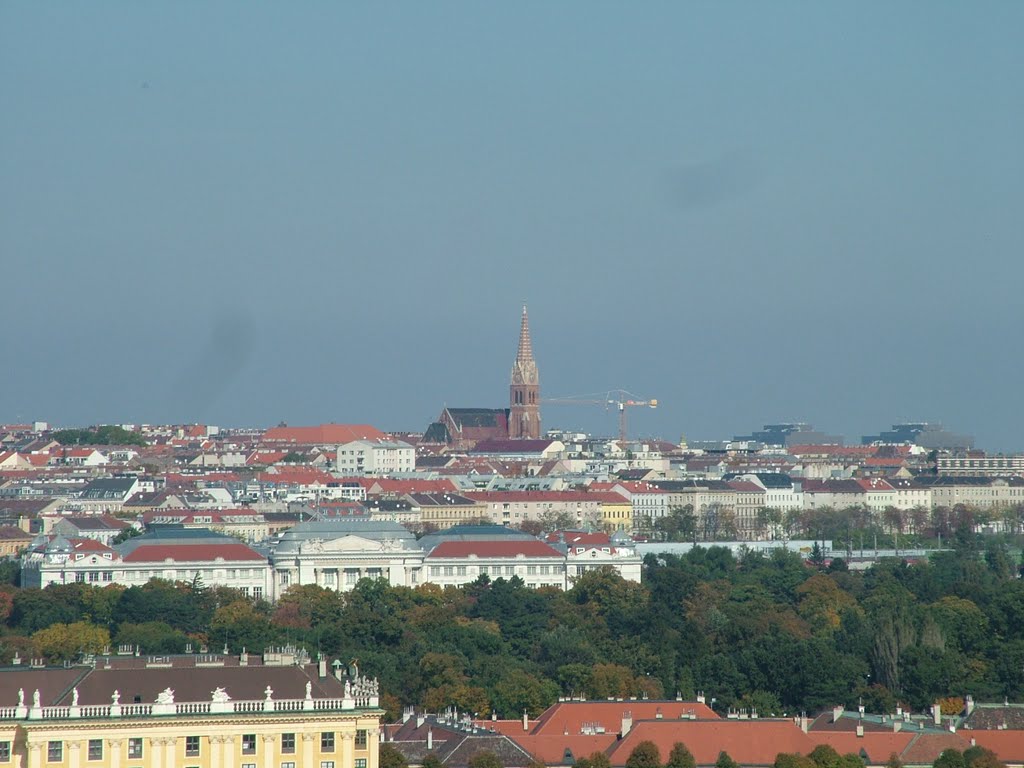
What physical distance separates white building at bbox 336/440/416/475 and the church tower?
27.4 metres

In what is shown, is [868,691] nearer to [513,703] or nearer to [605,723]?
[513,703]

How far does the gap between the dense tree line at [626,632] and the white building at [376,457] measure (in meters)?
69.5

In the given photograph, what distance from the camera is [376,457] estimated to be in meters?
167

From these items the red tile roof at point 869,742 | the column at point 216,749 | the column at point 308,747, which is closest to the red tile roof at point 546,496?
the red tile roof at point 869,742

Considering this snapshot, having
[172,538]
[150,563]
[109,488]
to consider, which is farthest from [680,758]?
[109,488]

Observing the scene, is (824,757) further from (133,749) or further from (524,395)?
(524,395)

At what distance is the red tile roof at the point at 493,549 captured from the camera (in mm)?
100438

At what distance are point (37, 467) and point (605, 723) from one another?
109 metres

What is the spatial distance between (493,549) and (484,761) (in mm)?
56532

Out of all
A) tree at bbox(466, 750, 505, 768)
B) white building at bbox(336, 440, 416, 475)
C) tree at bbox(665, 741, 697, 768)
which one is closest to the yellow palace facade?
tree at bbox(466, 750, 505, 768)

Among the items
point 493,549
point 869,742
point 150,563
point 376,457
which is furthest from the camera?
point 376,457

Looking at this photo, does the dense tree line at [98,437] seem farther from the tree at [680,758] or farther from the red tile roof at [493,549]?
the tree at [680,758]

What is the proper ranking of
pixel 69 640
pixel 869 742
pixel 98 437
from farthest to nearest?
pixel 98 437
pixel 69 640
pixel 869 742

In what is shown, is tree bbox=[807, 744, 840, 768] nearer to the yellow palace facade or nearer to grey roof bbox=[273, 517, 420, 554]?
the yellow palace facade
